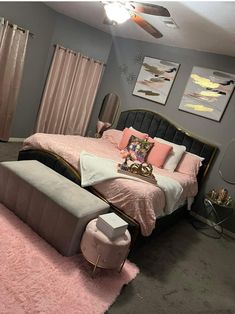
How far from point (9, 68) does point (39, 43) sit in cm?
70

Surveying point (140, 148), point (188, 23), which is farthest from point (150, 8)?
point (140, 148)

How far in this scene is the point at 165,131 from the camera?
415 cm

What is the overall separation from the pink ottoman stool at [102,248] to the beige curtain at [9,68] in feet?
9.27

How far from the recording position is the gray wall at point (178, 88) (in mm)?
3707

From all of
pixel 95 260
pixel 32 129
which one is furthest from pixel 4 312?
pixel 32 129

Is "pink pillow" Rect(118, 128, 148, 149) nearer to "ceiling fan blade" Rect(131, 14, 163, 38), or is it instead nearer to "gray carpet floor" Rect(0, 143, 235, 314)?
"gray carpet floor" Rect(0, 143, 235, 314)

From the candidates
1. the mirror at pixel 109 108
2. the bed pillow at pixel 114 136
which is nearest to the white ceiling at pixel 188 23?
the mirror at pixel 109 108

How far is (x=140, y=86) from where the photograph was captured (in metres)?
4.51

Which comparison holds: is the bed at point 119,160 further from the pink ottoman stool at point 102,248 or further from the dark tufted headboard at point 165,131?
the pink ottoman stool at point 102,248

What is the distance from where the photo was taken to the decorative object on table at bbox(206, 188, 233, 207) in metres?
3.48

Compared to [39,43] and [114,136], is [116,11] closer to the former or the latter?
[114,136]

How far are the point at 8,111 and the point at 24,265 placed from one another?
2873mm

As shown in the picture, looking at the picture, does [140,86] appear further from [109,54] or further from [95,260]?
[95,260]

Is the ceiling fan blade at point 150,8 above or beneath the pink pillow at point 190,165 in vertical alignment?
above
